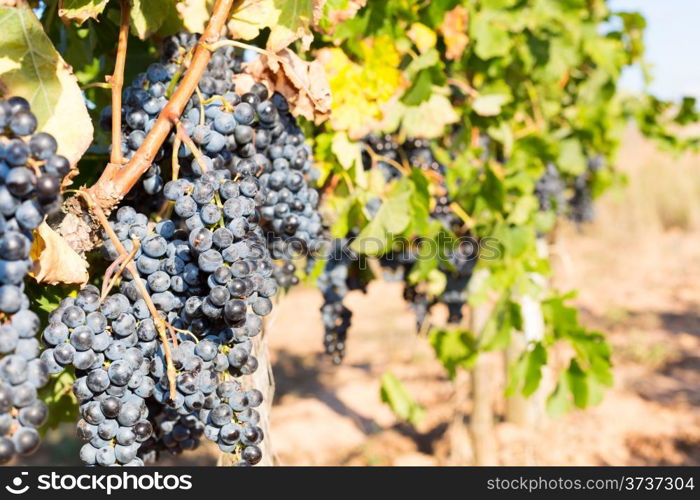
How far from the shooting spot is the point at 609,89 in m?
3.09

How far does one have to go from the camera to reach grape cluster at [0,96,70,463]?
2.28 feet

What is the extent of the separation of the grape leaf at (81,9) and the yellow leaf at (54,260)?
0.37 meters

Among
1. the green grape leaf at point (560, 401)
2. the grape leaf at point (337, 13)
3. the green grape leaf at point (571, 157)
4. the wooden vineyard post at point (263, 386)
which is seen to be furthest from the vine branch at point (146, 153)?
the green grape leaf at point (571, 157)

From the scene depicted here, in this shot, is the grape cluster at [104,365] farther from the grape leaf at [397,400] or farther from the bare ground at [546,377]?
the grape leaf at [397,400]

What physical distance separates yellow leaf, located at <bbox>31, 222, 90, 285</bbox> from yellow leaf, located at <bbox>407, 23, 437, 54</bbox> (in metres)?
1.29

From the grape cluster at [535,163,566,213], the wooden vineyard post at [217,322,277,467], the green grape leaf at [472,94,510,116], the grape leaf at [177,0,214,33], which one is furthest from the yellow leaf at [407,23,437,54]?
the grape cluster at [535,163,566,213]

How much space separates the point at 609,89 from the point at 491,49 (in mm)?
1370

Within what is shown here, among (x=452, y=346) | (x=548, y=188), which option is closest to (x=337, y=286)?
(x=452, y=346)

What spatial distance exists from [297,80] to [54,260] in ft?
1.84

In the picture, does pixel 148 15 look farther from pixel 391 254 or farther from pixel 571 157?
pixel 571 157

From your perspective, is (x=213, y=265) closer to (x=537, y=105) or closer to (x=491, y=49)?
(x=491, y=49)

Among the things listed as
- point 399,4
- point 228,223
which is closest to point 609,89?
point 399,4

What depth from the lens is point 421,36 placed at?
6.16ft

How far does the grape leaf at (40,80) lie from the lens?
34.7 inches
